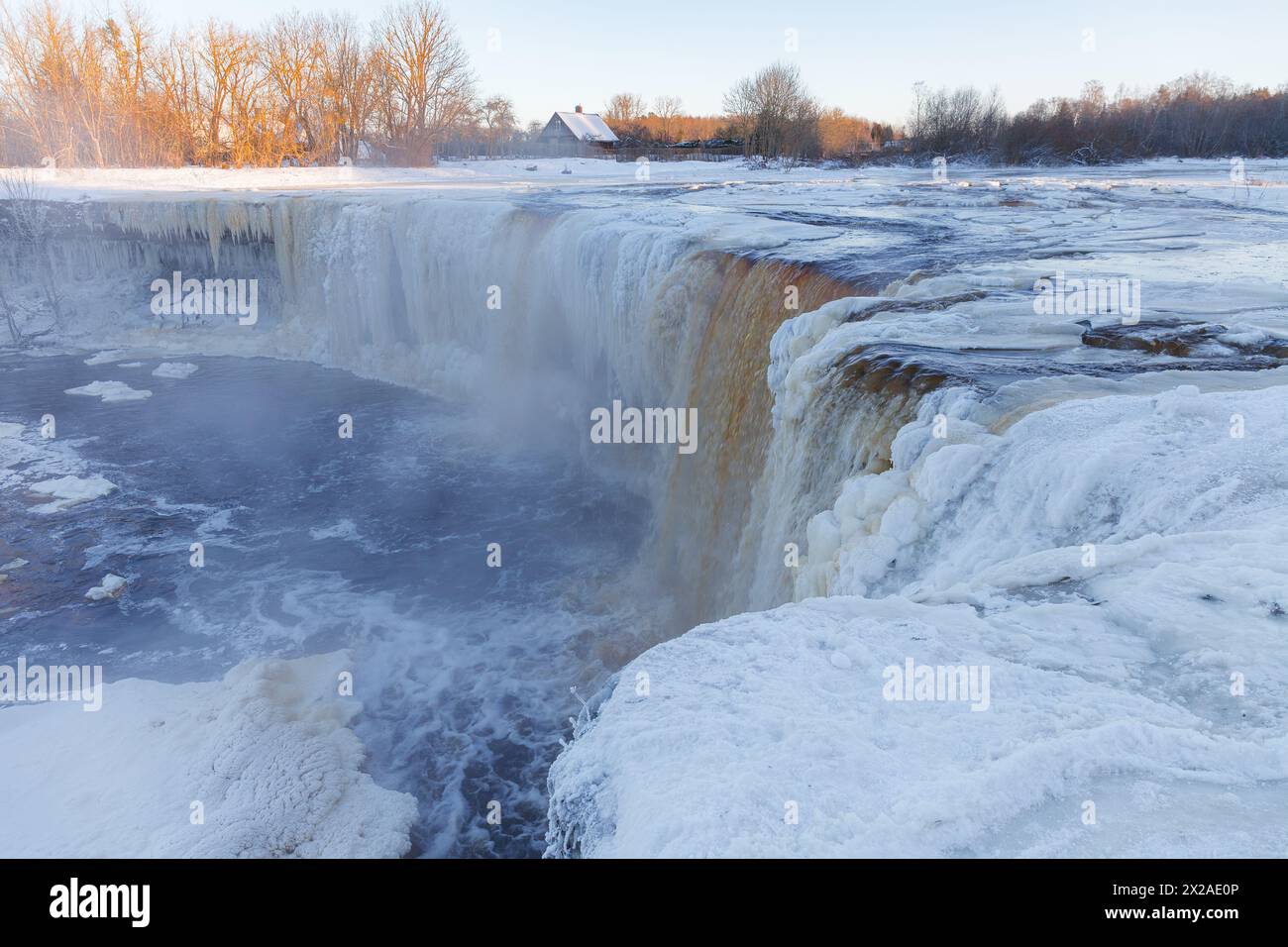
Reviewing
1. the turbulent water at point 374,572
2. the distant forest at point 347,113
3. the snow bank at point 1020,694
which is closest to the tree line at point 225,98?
the distant forest at point 347,113

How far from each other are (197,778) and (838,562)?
4744 millimetres

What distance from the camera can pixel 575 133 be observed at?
45.9m

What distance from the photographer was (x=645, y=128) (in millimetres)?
54375

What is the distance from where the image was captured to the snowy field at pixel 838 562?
213 cm

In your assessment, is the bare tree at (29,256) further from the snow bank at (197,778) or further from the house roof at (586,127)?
the house roof at (586,127)

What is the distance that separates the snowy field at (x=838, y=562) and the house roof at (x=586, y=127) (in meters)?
32.8

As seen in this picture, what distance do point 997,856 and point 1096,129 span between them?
34.3 m

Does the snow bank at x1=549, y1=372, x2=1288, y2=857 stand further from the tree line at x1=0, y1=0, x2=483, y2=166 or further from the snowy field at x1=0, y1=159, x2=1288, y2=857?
the tree line at x1=0, y1=0, x2=483, y2=166

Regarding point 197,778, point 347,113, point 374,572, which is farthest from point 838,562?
point 347,113

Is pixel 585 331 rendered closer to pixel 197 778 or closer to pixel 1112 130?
pixel 197 778

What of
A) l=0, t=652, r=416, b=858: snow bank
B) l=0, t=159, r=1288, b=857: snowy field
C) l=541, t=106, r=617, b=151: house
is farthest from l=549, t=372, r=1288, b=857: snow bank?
l=541, t=106, r=617, b=151: house

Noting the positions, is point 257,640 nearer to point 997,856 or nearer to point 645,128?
point 997,856

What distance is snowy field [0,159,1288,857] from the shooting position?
2.13m
